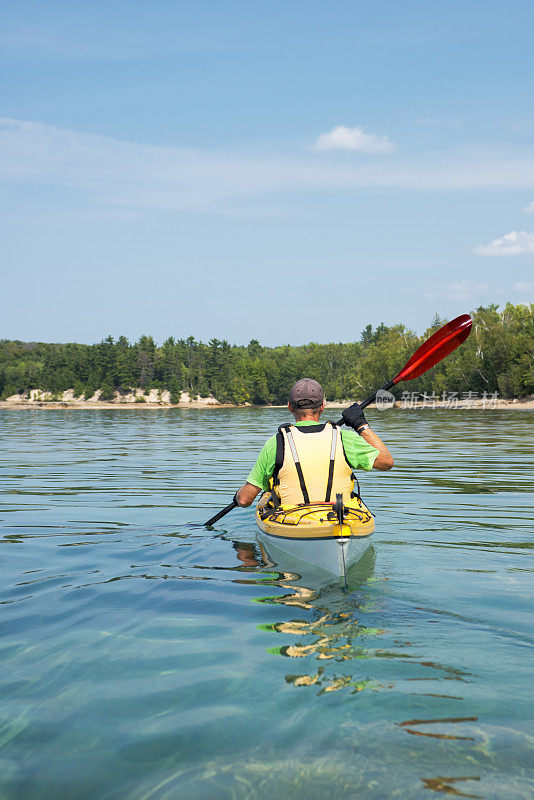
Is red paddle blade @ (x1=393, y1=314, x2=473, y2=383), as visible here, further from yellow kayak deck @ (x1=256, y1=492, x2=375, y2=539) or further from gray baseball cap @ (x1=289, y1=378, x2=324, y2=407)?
yellow kayak deck @ (x1=256, y1=492, x2=375, y2=539)

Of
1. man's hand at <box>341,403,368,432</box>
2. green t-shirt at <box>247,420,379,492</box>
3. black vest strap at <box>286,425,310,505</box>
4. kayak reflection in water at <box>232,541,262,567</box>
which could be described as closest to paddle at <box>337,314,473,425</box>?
man's hand at <box>341,403,368,432</box>

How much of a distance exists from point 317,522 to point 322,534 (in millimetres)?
252

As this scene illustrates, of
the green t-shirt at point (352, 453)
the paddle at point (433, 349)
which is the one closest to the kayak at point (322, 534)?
the green t-shirt at point (352, 453)

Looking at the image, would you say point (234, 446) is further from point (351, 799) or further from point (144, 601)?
point (351, 799)

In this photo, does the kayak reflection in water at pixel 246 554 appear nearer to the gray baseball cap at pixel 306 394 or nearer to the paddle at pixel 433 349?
the paddle at pixel 433 349

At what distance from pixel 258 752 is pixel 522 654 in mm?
2234

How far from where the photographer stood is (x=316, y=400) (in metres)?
6.56

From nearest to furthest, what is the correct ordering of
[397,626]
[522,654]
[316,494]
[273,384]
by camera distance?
1. [522,654]
2. [397,626]
3. [316,494]
4. [273,384]

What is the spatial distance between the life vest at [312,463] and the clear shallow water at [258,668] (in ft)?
2.94

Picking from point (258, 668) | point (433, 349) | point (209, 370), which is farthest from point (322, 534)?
point (209, 370)

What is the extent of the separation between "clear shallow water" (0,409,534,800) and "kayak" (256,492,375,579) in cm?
29

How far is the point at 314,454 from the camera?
6.45 metres

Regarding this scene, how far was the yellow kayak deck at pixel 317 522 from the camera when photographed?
597 centimetres

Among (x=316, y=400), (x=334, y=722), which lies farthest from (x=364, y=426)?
(x=334, y=722)
